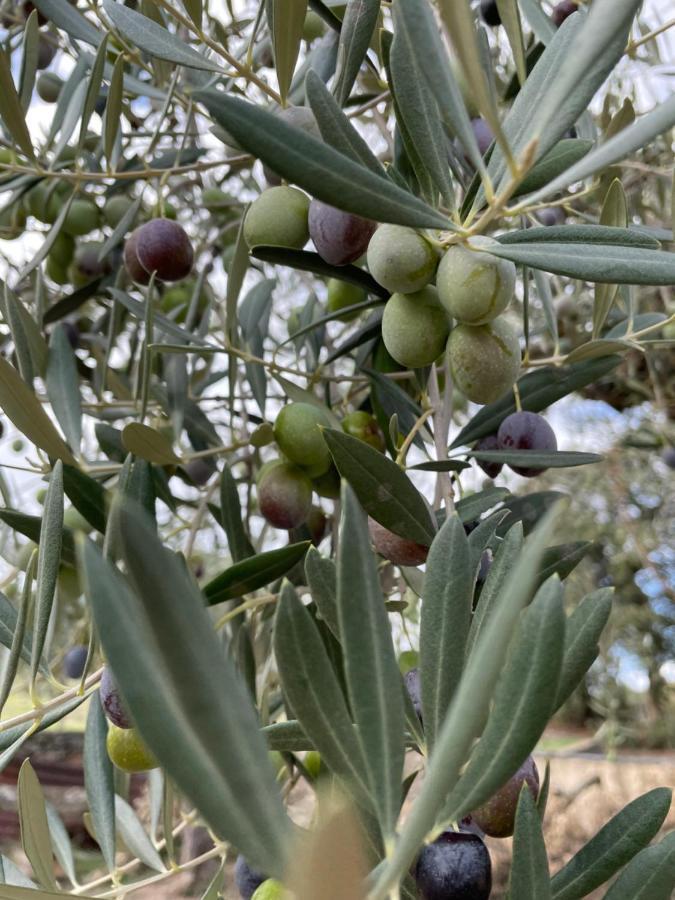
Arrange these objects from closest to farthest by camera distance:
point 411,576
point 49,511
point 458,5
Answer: point 458,5, point 49,511, point 411,576

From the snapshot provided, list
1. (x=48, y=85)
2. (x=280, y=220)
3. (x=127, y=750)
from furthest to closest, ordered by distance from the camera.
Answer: (x=48, y=85)
(x=280, y=220)
(x=127, y=750)

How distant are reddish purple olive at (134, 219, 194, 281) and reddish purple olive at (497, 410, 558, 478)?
19.3 inches

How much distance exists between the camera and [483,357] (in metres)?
0.67

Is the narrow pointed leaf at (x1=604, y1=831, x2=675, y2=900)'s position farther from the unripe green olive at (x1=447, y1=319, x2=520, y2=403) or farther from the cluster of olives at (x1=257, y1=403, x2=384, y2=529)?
the cluster of olives at (x1=257, y1=403, x2=384, y2=529)

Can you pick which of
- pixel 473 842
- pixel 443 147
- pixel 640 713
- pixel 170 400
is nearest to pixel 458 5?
pixel 443 147

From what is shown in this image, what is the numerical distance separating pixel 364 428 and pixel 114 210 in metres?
0.75

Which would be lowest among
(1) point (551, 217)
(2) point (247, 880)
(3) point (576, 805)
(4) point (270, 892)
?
(3) point (576, 805)

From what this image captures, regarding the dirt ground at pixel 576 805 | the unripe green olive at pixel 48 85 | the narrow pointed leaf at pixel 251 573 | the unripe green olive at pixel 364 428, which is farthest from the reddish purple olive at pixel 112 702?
→ the dirt ground at pixel 576 805

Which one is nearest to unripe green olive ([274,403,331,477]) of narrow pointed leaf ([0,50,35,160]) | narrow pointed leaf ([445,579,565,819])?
narrow pointed leaf ([0,50,35,160])

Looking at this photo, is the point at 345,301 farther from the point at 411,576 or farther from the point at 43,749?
the point at 43,749

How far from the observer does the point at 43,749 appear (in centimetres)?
459

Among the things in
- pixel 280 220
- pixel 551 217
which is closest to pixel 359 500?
pixel 280 220

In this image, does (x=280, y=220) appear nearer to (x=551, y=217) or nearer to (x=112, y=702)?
(x=112, y=702)

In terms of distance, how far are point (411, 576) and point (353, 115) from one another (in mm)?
585
